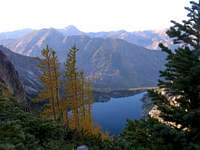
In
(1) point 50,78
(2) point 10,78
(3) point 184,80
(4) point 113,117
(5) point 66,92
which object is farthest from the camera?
(4) point 113,117

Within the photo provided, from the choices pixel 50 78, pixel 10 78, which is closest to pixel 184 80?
pixel 50 78

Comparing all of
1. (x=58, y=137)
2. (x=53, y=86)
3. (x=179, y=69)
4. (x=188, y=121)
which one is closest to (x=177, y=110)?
(x=188, y=121)

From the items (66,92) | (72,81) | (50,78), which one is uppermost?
(50,78)

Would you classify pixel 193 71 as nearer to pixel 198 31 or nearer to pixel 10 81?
pixel 198 31

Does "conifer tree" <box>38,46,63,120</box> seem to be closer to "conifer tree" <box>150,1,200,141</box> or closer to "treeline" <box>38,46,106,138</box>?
"treeline" <box>38,46,106,138</box>

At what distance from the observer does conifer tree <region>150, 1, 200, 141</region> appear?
13961 mm

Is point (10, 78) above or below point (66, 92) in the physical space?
above

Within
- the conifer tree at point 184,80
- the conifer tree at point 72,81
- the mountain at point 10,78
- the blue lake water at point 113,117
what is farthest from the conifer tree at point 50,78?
the blue lake water at point 113,117

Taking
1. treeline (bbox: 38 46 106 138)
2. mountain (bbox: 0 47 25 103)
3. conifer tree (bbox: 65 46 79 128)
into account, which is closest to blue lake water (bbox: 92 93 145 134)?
treeline (bbox: 38 46 106 138)

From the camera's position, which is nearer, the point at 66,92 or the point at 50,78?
the point at 50,78

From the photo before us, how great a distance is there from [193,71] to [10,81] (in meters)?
48.4

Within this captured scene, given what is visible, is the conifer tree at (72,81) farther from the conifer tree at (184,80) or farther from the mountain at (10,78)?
the conifer tree at (184,80)

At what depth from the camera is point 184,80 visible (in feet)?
46.1

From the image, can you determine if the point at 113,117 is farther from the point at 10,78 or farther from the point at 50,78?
the point at 50,78
